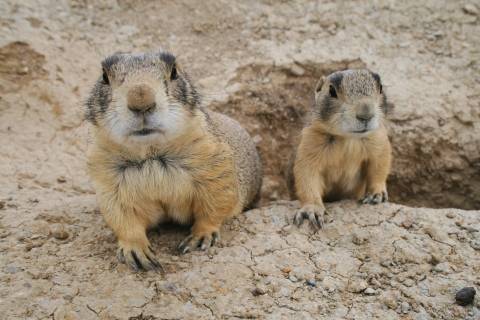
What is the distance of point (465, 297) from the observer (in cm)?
346

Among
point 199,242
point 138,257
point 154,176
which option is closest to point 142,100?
point 154,176

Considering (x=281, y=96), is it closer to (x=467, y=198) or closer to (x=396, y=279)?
(x=467, y=198)

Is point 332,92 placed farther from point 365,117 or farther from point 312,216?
point 312,216

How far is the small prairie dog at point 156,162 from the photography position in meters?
3.62

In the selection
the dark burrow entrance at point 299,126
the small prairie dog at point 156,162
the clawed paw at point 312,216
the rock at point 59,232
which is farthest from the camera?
the dark burrow entrance at point 299,126

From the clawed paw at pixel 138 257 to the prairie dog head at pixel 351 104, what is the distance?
1.94 m

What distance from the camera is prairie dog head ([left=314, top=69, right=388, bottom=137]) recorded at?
4.46m

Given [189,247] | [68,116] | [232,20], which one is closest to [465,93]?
[232,20]

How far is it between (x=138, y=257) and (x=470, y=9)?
5.46m

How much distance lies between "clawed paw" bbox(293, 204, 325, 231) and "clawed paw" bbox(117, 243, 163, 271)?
51.3 inches

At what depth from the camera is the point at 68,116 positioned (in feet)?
20.3

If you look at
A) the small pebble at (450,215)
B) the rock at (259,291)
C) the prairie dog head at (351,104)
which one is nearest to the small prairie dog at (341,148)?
the prairie dog head at (351,104)

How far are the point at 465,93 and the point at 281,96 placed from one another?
2.21 meters

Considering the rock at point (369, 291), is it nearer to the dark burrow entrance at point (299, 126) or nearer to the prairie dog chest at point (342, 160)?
the prairie dog chest at point (342, 160)
